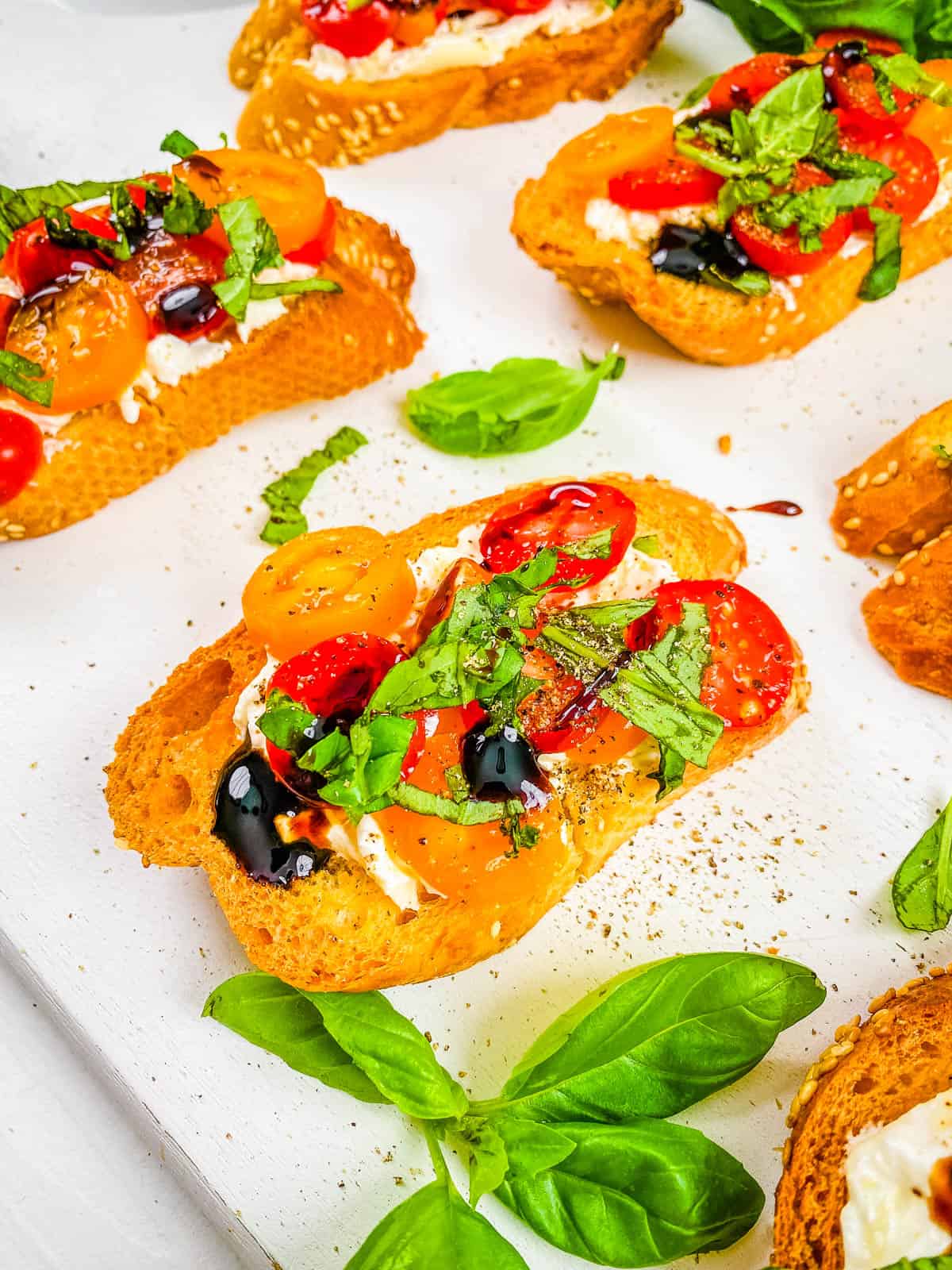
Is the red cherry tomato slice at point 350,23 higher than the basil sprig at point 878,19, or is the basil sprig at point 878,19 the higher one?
the red cherry tomato slice at point 350,23

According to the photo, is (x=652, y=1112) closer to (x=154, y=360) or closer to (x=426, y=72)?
(x=154, y=360)

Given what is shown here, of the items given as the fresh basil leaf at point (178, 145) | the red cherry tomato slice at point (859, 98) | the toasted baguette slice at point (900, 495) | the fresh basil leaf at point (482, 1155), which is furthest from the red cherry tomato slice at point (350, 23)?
the fresh basil leaf at point (482, 1155)

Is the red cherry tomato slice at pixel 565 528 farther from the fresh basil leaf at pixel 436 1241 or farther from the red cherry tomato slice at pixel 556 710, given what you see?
the fresh basil leaf at pixel 436 1241

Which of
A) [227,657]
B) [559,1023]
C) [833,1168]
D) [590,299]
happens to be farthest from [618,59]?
[833,1168]

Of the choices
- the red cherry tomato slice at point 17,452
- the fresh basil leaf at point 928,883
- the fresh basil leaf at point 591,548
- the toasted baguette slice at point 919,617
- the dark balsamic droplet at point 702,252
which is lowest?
the fresh basil leaf at point 928,883

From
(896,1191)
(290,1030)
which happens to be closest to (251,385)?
(290,1030)

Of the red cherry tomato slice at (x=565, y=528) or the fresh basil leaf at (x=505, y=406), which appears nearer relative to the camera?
the red cherry tomato slice at (x=565, y=528)

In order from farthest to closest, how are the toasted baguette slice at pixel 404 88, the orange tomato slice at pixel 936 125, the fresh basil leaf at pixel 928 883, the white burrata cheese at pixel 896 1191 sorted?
the toasted baguette slice at pixel 404 88
the orange tomato slice at pixel 936 125
the fresh basil leaf at pixel 928 883
the white burrata cheese at pixel 896 1191

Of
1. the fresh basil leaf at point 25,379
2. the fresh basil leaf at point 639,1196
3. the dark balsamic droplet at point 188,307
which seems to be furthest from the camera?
the dark balsamic droplet at point 188,307
